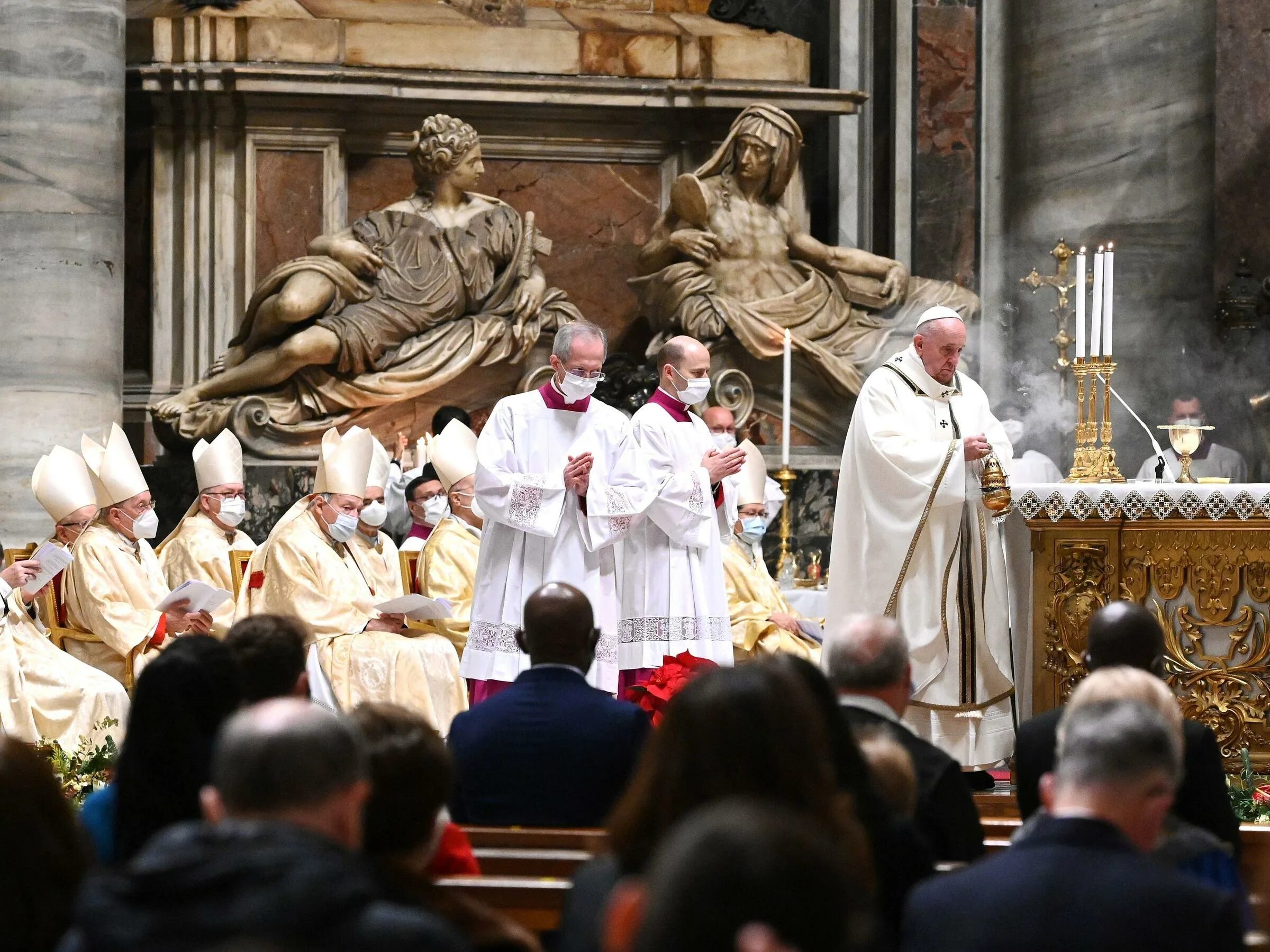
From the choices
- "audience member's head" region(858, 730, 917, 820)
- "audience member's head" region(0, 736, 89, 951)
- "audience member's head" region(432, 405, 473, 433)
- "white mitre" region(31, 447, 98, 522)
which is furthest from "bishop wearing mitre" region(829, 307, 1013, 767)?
"audience member's head" region(0, 736, 89, 951)

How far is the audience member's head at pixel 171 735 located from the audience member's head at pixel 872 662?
116 centimetres

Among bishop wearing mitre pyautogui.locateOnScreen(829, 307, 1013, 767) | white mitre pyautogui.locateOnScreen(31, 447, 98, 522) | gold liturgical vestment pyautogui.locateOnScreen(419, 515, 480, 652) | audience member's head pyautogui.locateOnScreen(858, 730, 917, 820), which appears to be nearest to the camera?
audience member's head pyautogui.locateOnScreen(858, 730, 917, 820)

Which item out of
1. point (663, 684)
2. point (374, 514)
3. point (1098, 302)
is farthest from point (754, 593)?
point (1098, 302)

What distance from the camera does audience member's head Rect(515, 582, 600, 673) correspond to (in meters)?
4.56

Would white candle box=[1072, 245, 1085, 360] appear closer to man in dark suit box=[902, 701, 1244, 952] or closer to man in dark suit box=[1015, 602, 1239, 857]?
man in dark suit box=[1015, 602, 1239, 857]

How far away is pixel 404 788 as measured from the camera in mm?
3199

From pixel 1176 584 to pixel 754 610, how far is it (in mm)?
2570

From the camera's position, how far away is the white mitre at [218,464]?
947 cm

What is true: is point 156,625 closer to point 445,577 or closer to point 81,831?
point 445,577

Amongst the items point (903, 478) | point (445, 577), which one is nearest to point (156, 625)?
point (445, 577)

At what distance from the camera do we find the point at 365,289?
38.8 ft

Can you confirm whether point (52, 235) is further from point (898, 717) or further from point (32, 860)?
point (32, 860)

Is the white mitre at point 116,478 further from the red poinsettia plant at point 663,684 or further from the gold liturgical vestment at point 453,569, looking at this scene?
the red poinsettia plant at point 663,684

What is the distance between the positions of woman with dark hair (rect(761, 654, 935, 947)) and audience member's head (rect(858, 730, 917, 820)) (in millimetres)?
92
